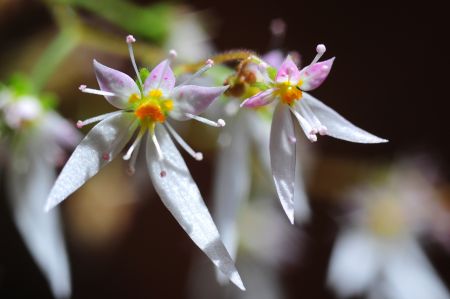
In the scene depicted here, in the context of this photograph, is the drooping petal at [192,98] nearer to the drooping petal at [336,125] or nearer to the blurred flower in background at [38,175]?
the drooping petal at [336,125]

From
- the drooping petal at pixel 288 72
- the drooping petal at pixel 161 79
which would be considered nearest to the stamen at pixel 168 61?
the drooping petal at pixel 161 79

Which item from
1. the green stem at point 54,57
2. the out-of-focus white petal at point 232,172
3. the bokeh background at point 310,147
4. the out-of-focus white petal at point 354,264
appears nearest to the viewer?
the out-of-focus white petal at point 232,172

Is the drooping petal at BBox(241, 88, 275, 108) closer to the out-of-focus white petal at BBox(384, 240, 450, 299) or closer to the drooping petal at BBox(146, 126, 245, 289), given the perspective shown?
the drooping petal at BBox(146, 126, 245, 289)

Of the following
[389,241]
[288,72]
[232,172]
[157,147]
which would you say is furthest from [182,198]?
[389,241]

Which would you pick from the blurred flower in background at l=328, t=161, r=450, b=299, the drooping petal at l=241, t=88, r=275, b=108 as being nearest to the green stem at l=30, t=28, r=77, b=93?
the drooping petal at l=241, t=88, r=275, b=108

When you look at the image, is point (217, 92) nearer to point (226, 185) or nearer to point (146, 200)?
point (226, 185)

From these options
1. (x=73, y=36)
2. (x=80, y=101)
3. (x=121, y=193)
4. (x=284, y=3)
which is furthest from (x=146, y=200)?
(x=284, y=3)
